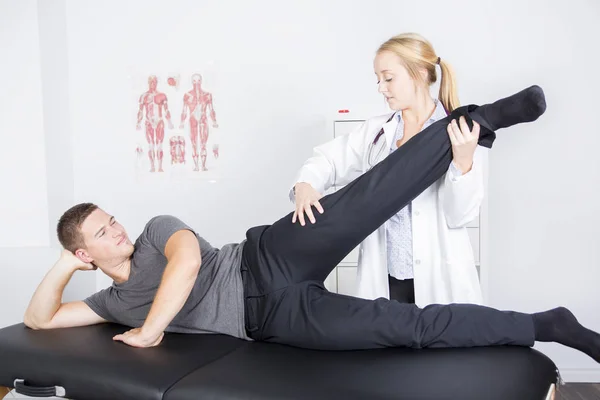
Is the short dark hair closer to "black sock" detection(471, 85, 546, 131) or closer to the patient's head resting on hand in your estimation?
the patient's head resting on hand

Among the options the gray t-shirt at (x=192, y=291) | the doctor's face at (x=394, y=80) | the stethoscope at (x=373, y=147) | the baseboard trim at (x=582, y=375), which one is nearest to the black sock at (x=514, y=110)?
the doctor's face at (x=394, y=80)

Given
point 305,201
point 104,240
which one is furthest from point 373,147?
point 104,240

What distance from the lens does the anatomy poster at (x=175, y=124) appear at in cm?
323

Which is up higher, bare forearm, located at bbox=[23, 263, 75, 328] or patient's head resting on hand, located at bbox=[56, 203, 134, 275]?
patient's head resting on hand, located at bbox=[56, 203, 134, 275]

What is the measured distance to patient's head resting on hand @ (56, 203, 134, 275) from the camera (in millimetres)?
1765

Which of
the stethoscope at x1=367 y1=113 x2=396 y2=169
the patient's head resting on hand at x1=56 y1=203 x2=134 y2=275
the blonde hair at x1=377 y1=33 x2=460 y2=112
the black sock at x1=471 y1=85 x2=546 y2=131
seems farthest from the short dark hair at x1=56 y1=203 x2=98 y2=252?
the black sock at x1=471 y1=85 x2=546 y2=131

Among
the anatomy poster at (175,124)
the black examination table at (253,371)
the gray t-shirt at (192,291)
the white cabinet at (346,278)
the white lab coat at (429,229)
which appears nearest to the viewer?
the black examination table at (253,371)

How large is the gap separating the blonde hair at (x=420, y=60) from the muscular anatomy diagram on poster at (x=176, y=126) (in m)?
1.70

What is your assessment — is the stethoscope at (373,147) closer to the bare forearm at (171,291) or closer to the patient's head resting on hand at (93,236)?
the bare forearm at (171,291)

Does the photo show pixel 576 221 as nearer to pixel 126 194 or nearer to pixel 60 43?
pixel 126 194

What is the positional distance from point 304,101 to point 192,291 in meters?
1.60

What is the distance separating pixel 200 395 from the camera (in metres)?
1.32

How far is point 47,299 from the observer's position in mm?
1797

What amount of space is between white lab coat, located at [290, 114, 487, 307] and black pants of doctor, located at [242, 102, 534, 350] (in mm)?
106
